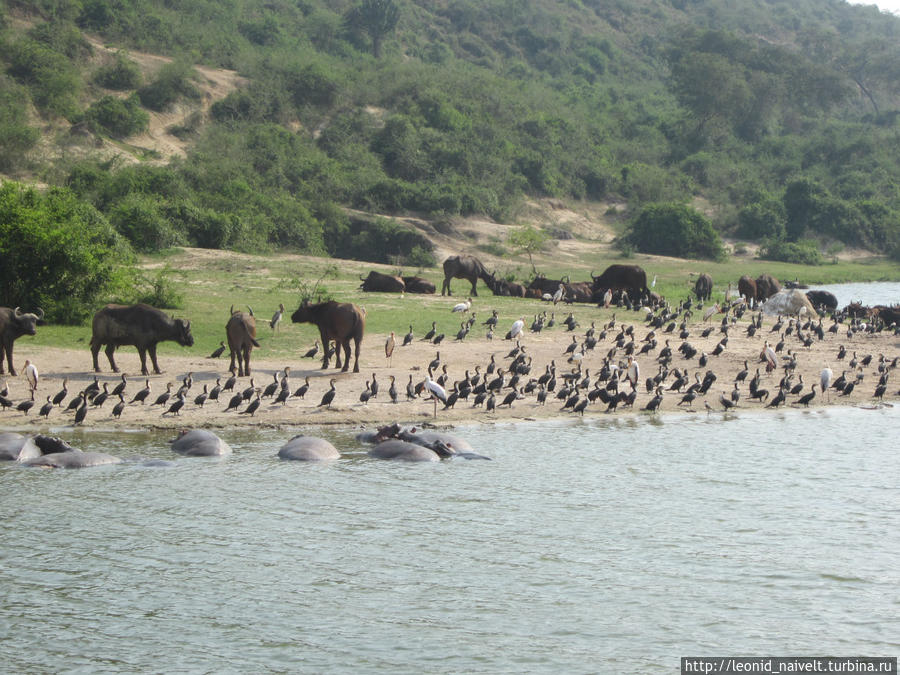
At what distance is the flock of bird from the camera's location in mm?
17438

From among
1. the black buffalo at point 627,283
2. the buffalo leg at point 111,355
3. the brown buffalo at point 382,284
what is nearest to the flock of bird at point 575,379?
the buffalo leg at point 111,355

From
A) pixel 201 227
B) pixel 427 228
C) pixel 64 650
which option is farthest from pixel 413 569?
pixel 427 228

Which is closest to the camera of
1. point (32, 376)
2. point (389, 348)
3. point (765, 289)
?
point (32, 376)

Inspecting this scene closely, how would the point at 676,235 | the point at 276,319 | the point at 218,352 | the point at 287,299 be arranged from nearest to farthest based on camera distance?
1. the point at 218,352
2. the point at 276,319
3. the point at 287,299
4. the point at 676,235

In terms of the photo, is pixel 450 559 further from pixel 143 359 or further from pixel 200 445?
pixel 143 359

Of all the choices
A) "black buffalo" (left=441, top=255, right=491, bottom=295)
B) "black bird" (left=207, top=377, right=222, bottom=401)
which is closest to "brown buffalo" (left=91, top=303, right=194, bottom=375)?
"black bird" (left=207, top=377, right=222, bottom=401)

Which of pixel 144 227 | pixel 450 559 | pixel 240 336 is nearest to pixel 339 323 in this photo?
pixel 240 336

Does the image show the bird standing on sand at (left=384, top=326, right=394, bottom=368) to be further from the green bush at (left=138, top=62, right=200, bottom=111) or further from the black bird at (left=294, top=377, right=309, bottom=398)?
the green bush at (left=138, top=62, right=200, bottom=111)

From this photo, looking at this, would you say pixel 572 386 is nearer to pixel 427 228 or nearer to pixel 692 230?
pixel 427 228

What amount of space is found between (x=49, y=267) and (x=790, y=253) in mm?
37262

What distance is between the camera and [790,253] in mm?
50906

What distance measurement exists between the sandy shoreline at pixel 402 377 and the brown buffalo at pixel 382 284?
5908 millimetres

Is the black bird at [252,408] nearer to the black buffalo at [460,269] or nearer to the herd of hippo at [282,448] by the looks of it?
the herd of hippo at [282,448]

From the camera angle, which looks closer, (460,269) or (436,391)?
(436,391)
